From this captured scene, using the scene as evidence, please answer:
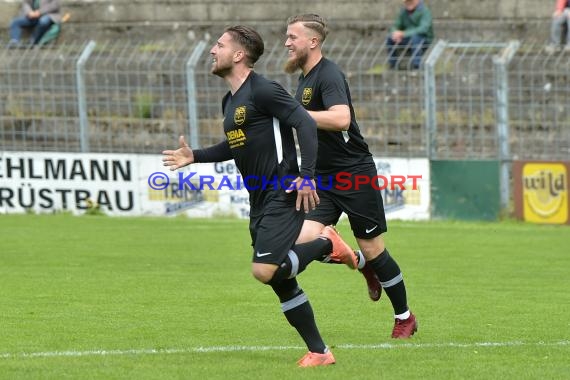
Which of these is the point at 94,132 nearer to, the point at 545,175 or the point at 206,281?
the point at 545,175

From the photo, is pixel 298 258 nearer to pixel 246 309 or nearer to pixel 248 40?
pixel 248 40

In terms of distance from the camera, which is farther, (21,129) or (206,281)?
(21,129)

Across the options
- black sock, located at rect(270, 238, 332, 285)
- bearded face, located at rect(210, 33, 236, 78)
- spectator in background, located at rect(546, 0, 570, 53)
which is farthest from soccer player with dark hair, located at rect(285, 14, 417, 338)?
spectator in background, located at rect(546, 0, 570, 53)

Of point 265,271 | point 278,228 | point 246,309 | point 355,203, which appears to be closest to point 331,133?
point 355,203

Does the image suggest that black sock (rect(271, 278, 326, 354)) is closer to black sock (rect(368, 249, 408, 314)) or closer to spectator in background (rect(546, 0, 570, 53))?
black sock (rect(368, 249, 408, 314))

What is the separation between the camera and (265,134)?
7.77 meters

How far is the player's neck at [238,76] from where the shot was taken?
784cm

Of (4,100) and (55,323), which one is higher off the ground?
(4,100)

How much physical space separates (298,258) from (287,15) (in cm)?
1677

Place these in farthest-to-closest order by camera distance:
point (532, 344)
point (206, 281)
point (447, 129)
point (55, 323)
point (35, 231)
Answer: point (447, 129)
point (35, 231)
point (206, 281)
point (55, 323)
point (532, 344)

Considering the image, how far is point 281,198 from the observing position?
7.69 meters

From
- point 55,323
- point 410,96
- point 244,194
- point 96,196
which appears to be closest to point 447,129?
point 410,96

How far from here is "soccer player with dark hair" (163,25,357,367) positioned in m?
7.58

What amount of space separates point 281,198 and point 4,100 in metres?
13.7
